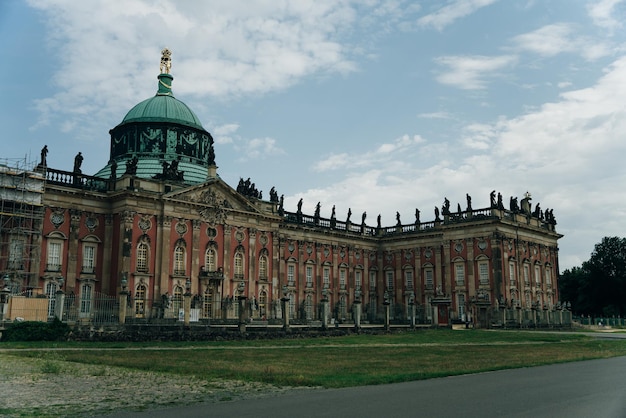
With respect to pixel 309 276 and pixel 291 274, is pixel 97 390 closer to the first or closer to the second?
pixel 291 274

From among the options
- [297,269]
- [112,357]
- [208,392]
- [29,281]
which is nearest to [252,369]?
[208,392]

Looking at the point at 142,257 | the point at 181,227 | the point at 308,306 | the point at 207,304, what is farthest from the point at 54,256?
the point at 308,306

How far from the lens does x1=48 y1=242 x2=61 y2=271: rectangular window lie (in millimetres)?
48156

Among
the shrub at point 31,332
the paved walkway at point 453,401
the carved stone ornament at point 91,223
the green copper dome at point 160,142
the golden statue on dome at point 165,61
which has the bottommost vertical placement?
the paved walkway at point 453,401

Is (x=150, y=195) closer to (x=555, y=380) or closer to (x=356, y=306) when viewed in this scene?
(x=356, y=306)

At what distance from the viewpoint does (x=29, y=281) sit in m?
46.2

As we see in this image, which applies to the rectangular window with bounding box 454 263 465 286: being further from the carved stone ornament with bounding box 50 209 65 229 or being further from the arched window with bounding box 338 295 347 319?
the carved stone ornament with bounding box 50 209 65 229

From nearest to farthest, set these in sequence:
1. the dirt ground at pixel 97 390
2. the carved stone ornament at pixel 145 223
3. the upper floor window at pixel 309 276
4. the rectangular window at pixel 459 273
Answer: the dirt ground at pixel 97 390 < the carved stone ornament at pixel 145 223 < the rectangular window at pixel 459 273 < the upper floor window at pixel 309 276

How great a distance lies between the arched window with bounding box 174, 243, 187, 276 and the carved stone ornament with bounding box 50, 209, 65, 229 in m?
9.86

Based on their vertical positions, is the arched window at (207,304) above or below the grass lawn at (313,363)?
above

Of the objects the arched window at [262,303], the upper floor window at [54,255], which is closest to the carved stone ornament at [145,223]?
the upper floor window at [54,255]

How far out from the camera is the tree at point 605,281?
3620 inches

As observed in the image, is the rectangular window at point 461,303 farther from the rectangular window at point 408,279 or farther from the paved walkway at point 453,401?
the paved walkway at point 453,401

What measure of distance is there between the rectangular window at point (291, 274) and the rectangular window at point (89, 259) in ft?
73.7
